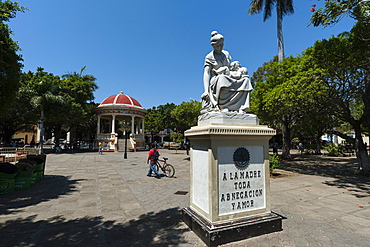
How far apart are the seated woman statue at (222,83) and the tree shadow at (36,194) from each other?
545 cm

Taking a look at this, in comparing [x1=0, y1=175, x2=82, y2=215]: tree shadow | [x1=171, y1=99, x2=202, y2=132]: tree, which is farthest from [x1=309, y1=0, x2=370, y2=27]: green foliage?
[x1=171, y1=99, x2=202, y2=132]: tree

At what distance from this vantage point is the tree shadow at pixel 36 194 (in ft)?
17.1

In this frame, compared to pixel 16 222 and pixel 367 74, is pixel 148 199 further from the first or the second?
pixel 367 74

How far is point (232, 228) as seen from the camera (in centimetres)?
325

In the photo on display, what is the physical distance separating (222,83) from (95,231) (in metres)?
3.70

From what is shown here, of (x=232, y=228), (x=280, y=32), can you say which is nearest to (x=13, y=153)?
(x=232, y=228)

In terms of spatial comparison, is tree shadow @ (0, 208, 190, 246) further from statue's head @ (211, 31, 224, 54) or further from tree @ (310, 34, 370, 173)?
tree @ (310, 34, 370, 173)

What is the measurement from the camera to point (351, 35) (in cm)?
853

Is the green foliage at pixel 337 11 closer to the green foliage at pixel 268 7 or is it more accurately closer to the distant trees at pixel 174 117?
the green foliage at pixel 268 7

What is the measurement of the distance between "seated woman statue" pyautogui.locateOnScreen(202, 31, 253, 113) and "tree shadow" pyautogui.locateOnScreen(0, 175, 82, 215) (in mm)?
5449

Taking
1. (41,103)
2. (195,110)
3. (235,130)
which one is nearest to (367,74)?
(235,130)

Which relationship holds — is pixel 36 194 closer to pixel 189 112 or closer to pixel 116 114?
pixel 189 112

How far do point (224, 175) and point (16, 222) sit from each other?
4.50 m

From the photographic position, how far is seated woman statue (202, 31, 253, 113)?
3730 millimetres
